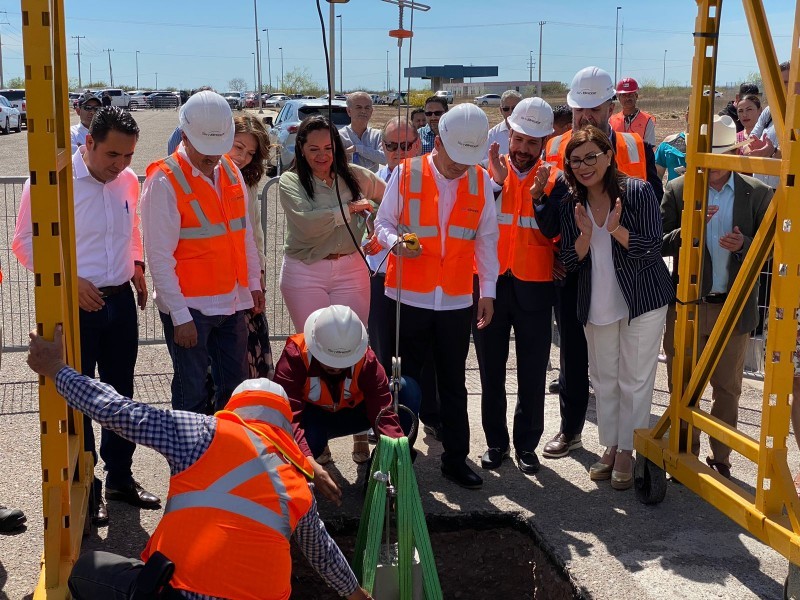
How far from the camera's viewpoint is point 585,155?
473cm

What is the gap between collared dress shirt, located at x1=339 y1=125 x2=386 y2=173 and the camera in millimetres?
8492

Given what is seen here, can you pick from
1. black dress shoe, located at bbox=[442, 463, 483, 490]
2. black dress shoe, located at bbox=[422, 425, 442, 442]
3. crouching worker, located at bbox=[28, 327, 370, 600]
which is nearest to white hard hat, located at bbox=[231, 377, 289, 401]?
crouching worker, located at bbox=[28, 327, 370, 600]

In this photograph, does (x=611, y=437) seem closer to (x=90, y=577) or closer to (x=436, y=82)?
(x=90, y=577)

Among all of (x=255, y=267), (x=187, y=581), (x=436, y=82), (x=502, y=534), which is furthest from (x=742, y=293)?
(x=436, y=82)

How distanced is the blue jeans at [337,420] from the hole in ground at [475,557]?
448 mm

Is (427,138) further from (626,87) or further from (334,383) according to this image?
(334,383)

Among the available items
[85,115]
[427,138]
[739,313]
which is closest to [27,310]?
[85,115]

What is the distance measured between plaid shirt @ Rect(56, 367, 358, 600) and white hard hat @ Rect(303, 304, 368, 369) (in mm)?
1031

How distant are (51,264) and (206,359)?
1360 mm

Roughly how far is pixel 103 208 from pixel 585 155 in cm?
240

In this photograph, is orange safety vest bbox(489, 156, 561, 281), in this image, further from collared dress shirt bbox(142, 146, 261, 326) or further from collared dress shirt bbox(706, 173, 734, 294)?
collared dress shirt bbox(142, 146, 261, 326)

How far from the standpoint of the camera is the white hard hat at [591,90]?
5.54m

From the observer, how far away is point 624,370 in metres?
5.03

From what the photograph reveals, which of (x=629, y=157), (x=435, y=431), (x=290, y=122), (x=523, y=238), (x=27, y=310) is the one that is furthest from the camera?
(x=290, y=122)
